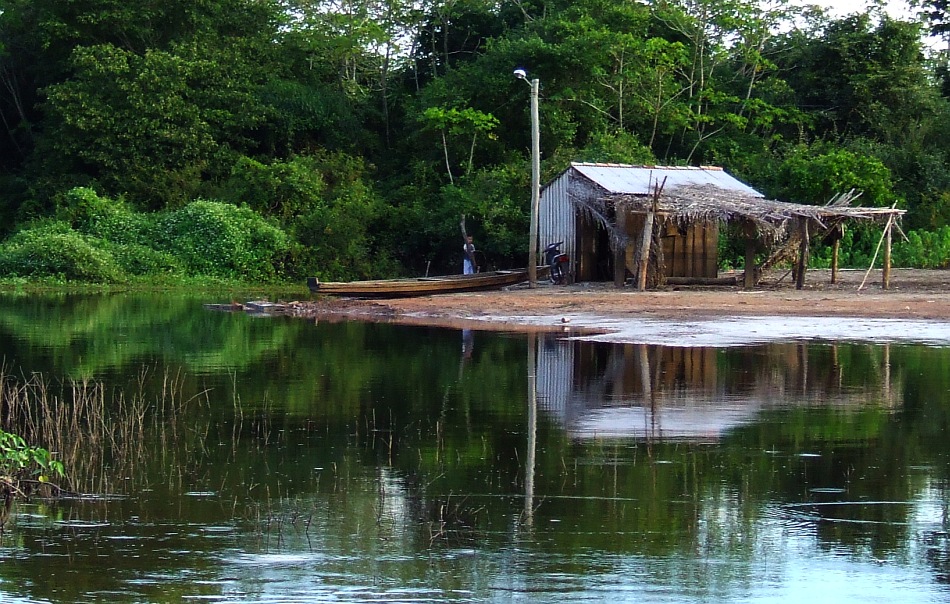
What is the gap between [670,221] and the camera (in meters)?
29.0

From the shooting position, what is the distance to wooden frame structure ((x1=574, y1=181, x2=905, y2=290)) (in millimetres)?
27172

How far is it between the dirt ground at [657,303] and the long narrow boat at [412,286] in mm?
307

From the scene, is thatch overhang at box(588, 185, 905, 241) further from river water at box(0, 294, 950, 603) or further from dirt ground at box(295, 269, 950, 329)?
river water at box(0, 294, 950, 603)

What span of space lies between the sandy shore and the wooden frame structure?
680mm

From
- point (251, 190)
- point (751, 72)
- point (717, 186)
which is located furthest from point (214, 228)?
point (751, 72)

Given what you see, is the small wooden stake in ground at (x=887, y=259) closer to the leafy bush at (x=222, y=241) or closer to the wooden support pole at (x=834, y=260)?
the wooden support pole at (x=834, y=260)

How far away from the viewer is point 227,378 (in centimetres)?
1529

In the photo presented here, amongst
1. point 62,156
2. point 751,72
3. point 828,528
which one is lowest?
point 828,528

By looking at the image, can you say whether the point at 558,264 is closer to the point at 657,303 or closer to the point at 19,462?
the point at 657,303

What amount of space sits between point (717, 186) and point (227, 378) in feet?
60.1

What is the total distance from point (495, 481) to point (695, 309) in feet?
51.4

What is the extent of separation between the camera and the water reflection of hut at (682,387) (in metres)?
11.6

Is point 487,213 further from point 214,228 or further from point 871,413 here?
point 871,413

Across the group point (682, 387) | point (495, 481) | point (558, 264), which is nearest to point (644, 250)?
point (558, 264)
